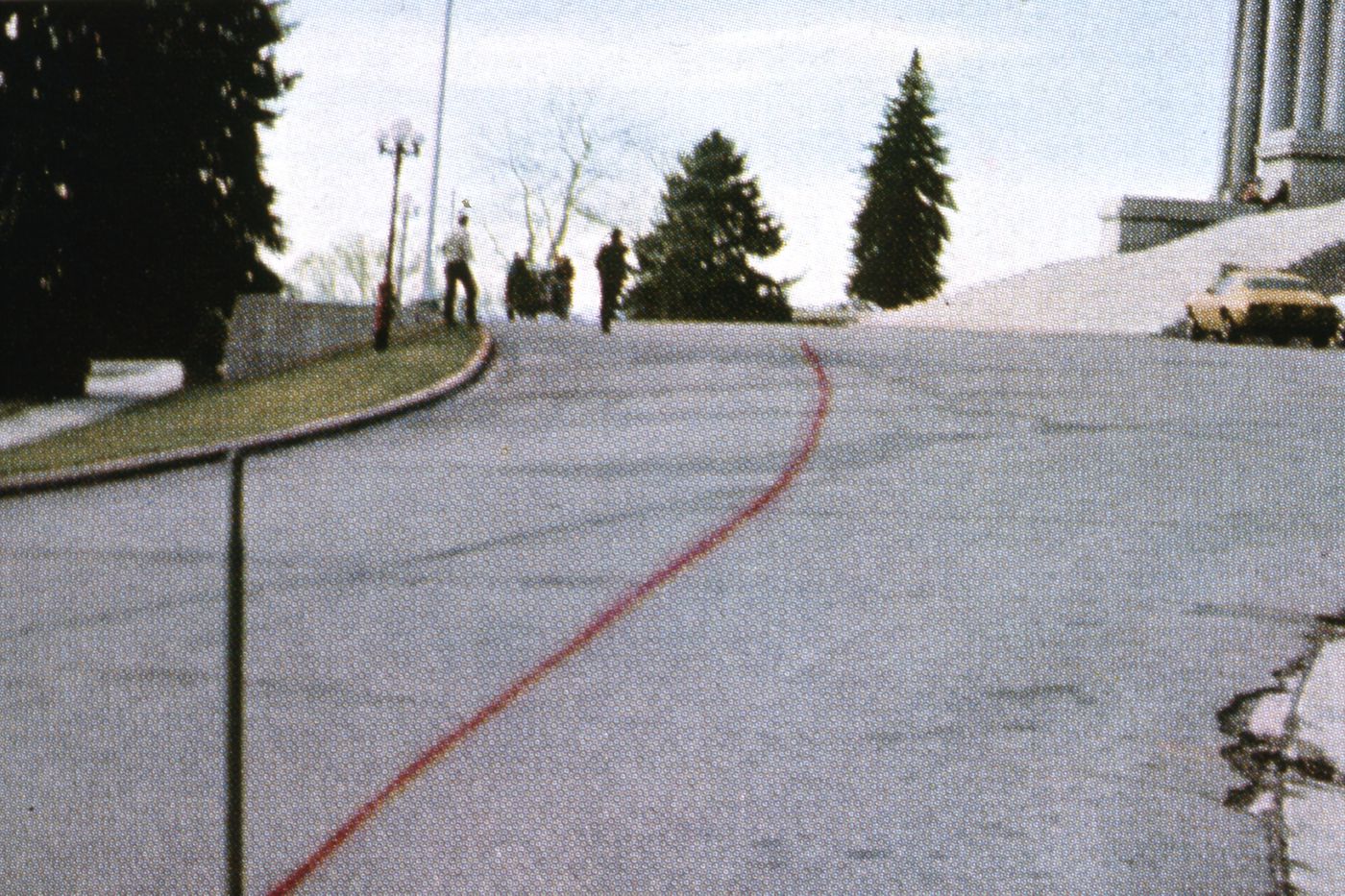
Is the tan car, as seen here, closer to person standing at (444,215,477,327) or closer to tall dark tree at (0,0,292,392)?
person standing at (444,215,477,327)

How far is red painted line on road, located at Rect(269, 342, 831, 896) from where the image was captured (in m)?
4.93

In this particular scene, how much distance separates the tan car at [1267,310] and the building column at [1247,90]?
31106mm

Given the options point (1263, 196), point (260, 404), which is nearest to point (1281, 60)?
point (1263, 196)

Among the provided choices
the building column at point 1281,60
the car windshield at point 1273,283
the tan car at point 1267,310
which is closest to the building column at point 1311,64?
the building column at point 1281,60

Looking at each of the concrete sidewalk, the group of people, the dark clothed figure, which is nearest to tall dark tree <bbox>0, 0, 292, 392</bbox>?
the concrete sidewalk

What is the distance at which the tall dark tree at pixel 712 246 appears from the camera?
7025cm

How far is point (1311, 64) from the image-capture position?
55.8m

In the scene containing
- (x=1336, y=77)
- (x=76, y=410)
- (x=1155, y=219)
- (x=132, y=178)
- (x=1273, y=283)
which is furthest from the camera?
(x=1336, y=77)

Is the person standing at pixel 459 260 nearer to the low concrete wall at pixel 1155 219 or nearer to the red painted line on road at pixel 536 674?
the red painted line on road at pixel 536 674

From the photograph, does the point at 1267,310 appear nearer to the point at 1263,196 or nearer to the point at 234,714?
the point at 1263,196

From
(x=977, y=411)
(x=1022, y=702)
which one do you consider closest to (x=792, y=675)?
(x=1022, y=702)

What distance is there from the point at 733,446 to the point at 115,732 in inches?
314

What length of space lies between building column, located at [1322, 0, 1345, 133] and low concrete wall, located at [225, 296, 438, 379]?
120 feet

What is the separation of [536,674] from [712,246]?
64316 mm
